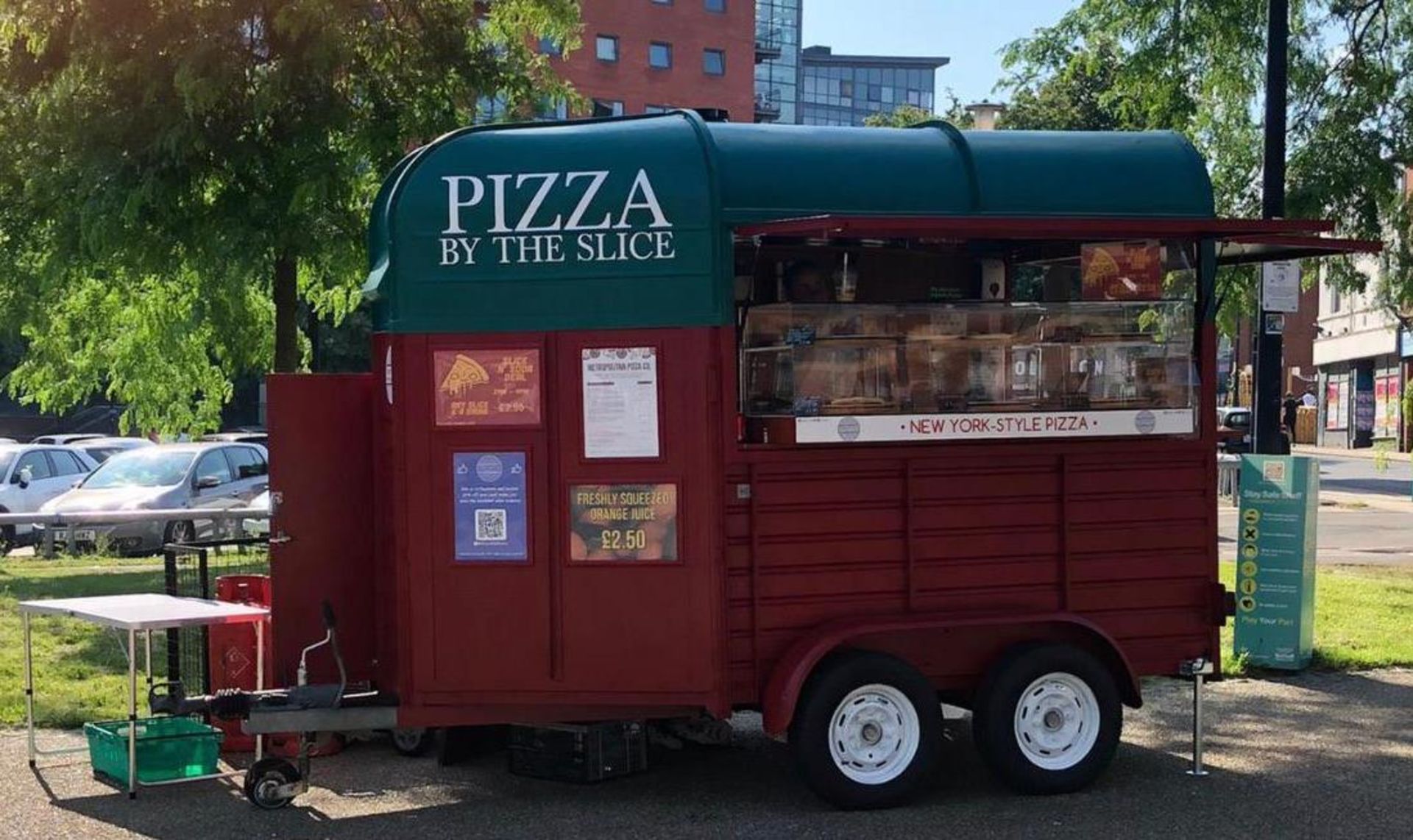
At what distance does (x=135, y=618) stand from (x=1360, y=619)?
944 cm

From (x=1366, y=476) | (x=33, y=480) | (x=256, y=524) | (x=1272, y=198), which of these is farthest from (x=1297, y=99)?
(x=1366, y=476)

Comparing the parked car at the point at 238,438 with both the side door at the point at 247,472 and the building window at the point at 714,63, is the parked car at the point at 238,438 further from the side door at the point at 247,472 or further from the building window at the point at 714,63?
the building window at the point at 714,63

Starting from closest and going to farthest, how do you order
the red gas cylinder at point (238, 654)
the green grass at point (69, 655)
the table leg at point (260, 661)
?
the table leg at point (260, 661) < the red gas cylinder at point (238, 654) < the green grass at point (69, 655)

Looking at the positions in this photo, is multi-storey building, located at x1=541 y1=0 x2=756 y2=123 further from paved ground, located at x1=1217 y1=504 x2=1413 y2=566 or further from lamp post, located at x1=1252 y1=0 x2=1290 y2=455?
lamp post, located at x1=1252 y1=0 x2=1290 y2=455

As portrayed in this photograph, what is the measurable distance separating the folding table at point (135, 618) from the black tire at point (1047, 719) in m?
3.44

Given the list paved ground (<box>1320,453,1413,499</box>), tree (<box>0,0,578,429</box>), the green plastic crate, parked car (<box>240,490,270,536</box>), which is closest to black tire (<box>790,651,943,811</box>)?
the green plastic crate

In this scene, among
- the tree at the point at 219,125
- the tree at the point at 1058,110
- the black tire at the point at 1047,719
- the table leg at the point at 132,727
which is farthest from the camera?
the tree at the point at 1058,110

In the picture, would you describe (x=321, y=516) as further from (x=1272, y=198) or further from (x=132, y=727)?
(x=1272, y=198)

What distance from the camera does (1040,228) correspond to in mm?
6445

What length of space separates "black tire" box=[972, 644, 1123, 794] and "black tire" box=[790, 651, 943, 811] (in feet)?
0.93

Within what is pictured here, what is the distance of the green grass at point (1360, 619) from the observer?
10383mm

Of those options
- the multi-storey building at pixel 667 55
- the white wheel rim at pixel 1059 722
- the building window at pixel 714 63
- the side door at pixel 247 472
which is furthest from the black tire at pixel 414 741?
the building window at pixel 714 63

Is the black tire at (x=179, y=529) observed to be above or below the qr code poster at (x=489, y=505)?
below

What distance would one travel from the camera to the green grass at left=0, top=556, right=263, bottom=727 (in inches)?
347
